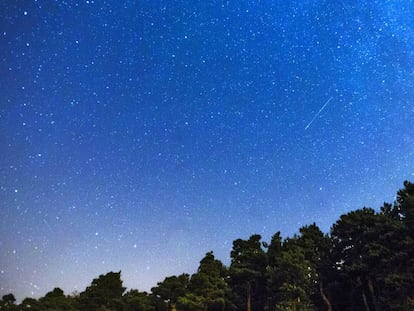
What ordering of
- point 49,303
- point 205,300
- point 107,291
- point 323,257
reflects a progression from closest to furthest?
1. point 205,300
2. point 323,257
3. point 49,303
4. point 107,291

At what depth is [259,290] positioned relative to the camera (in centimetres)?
4625

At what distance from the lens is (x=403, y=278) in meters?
32.6

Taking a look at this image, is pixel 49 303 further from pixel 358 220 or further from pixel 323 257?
pixel 358 220

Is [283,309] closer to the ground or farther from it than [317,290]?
closer to the ground

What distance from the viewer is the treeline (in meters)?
34.9

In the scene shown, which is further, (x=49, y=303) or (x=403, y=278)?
(x=49, y=303)

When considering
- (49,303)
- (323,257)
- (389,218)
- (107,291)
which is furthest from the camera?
(107,291)

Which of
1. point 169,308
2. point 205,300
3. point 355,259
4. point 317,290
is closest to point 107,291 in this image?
point 169,308

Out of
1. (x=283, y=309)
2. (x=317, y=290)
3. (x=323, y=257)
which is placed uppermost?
(x=323, y=257)

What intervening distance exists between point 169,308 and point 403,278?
24.5 m

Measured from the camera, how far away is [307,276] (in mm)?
37156

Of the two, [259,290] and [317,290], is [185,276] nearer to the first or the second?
[259,290]

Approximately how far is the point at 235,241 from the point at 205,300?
842 centimetres

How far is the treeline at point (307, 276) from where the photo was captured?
114ft
